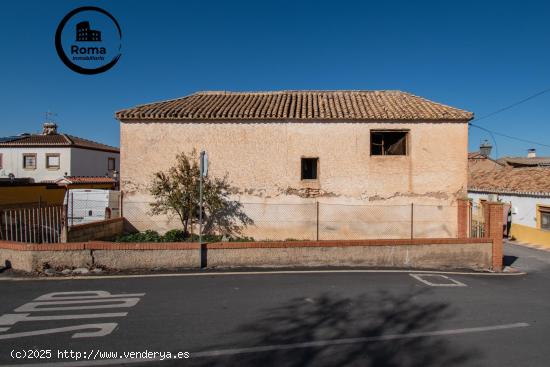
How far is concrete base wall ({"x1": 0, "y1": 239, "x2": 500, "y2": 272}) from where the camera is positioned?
8.70 m

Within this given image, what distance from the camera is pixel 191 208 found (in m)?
12.5

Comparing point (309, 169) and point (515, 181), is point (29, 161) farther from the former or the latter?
point (515, 181)

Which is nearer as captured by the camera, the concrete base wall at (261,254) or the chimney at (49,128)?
the concrete base wall at (261,254)

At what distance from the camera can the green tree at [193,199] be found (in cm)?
1251

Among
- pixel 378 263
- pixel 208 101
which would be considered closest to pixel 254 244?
pixel 378 263

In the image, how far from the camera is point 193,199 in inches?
492

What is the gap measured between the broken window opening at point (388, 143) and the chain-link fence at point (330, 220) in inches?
83.6

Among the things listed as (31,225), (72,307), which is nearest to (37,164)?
(31,225)

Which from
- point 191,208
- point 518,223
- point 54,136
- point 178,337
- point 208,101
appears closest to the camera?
point 178,337

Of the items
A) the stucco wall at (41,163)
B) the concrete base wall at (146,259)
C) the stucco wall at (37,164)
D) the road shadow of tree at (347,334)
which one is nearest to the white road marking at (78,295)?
the concrete base wall at (146,259)

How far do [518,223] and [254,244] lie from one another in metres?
17.2

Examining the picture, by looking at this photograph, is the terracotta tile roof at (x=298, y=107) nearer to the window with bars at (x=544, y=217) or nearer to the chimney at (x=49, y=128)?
the window with bars at (x=544, y=217)

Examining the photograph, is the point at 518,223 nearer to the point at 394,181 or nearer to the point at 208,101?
the point at 394,181

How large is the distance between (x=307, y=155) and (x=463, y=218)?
6.17 metres
